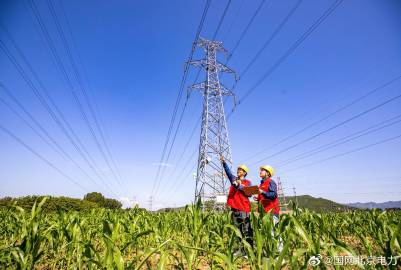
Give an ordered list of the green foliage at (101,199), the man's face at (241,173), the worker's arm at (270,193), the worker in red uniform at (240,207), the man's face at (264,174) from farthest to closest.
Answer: the green foliage at (101,199) < the man's face at (241,173) < the man's face at (264,174) < the worker in red uniform at (240,207) < the worker's arm at (270,193)

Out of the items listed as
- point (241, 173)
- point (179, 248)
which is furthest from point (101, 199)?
point (179, 248)

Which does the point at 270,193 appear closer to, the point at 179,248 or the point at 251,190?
the point at 251,190

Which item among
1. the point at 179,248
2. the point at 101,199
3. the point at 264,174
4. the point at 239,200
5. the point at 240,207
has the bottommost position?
the point at 179,248

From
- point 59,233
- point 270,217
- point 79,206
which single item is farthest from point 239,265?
point 79,206

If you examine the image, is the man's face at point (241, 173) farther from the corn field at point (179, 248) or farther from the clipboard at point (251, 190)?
the corn field at point (179, 248)

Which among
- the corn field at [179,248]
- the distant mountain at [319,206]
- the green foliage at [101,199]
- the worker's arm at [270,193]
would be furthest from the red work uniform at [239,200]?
the green foliage at [101,199]

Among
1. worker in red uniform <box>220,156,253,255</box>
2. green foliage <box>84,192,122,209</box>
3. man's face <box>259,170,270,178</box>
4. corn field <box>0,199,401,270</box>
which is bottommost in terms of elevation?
corn field <box>0,199,401,270</box>

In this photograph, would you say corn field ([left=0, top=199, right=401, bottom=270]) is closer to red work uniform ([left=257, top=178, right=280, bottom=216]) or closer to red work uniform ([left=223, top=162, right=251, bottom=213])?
red work uniform ([left=223, top=162, right=251, bottom=213])

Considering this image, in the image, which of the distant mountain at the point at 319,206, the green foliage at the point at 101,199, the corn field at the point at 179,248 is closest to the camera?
the corn field at the point at 179,248

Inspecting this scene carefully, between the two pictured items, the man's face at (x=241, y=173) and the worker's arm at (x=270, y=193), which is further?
the man's face at (x=241, y=173)

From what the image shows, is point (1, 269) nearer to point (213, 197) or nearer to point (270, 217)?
point (270, 217)

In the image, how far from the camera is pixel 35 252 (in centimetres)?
248

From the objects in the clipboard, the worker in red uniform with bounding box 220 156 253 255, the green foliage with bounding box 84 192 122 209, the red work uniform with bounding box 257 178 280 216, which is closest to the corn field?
the worker in red uniform with bounding box 220 156 253 255

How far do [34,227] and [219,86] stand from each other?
1824 cm
